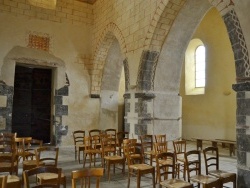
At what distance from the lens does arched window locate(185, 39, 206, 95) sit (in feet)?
32.2

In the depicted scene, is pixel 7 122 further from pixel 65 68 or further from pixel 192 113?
pixel 192 113

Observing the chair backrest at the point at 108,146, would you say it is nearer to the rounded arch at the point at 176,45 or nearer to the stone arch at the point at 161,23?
the rounded arch at the point at 176,45

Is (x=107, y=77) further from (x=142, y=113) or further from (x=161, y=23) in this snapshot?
(x=161, y=23)

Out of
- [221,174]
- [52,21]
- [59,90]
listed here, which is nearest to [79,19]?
[52,21]

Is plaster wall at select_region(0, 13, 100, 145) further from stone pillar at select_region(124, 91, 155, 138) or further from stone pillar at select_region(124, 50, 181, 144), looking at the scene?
stone pillar at select_region(124, 91, 155, 138)

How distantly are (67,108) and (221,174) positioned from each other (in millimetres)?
5487

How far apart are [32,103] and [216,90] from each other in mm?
6270

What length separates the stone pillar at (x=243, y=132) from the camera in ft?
10.7

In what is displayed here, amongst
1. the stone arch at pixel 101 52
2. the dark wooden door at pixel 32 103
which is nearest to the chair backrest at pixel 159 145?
the stone arch at pixel 101 52

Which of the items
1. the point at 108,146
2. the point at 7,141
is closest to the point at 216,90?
the point at 108,146

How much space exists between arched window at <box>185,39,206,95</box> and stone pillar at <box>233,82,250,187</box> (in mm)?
6513

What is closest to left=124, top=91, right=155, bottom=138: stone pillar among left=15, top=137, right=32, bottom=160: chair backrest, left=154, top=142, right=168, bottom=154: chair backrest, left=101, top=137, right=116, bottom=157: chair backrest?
left=101, top=137, right=116, bottom=157: chair backrest

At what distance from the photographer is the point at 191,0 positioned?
16.0 ft

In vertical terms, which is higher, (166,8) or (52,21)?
(52,21)
